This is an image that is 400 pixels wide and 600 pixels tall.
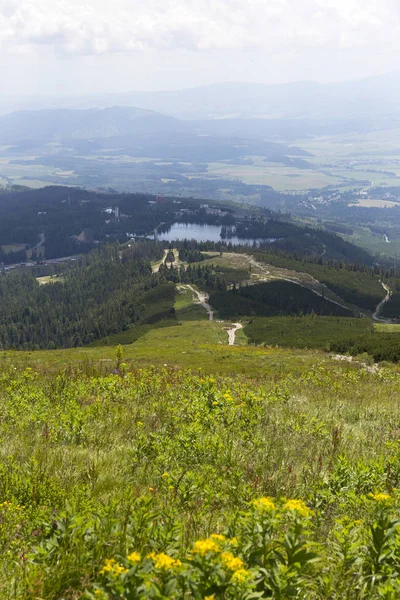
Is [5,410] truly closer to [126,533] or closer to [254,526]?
[126,533]

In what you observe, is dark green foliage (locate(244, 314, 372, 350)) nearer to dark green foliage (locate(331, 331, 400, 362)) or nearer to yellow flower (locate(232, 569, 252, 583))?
dark green foliage (locate(331, 331, 400, 362))

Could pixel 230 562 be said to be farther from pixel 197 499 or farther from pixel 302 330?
pixel 302 330

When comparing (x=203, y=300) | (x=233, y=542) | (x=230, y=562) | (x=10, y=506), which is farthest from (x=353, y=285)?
(x=230, y=562)

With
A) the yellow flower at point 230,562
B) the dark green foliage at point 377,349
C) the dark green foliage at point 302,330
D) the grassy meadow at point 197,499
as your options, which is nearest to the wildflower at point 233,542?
the grassy meadow at point 197,499

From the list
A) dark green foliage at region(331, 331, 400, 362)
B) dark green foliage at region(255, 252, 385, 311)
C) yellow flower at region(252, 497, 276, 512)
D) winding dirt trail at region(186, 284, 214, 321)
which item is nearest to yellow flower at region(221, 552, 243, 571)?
yellow flower at region(252, 497, 276, 512)

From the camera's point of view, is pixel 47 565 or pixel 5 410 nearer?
pixel 47 565

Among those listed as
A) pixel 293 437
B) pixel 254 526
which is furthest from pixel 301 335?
pixel 254 526
